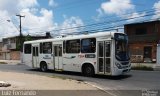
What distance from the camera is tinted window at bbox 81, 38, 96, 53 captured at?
Result: 19377 millimetres

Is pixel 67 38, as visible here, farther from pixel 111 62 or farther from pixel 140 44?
pixel 140 44

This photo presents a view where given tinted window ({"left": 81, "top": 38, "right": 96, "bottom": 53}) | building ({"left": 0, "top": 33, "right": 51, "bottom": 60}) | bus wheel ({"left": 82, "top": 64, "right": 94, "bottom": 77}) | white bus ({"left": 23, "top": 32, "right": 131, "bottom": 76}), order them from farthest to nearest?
building ({"left": 0, "top": 33, "right": 51, "bottom": 60}) → bus wheel ({"left": 82, "top": 64, "right": 94, "bottom": 77}) → tinted window ({"left": 81, "top": 38, "right": 96, "bottom": 53}) → white bus ({"left": 23, "top": 32, "right": 131, "bottom": 76})

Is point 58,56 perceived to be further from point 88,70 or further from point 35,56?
point 35,56

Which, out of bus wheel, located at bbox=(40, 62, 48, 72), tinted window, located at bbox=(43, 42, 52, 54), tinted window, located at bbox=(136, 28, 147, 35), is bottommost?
bus wheel, located at bbox=(40, 62, 48, 72)

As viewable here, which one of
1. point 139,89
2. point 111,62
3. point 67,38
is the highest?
point 67,38

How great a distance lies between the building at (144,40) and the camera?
1764 inches

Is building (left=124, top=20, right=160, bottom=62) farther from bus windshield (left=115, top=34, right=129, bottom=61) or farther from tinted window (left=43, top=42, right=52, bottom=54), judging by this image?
bus windshield (left=115, top=34, right=129, bottom=61)

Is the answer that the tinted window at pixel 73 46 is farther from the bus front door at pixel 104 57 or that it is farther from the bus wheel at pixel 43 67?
the bus wheel at pixel 43 67

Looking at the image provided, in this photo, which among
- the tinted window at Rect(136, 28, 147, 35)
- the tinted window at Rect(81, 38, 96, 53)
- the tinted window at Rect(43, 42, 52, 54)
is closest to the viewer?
the tinted window at Rect(81, 38, 96, 53)

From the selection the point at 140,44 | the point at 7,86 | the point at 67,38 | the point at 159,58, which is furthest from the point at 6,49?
the point at 7,86

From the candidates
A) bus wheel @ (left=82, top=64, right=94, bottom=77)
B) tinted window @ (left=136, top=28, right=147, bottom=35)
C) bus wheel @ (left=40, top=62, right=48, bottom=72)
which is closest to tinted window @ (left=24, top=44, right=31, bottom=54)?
bus wheel @ (left=40, top=62, right=48, bottom=72)

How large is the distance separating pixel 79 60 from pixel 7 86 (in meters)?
8.09

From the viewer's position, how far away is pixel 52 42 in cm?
2344

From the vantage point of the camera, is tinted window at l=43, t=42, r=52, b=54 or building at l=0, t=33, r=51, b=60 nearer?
tinted window at l=43, t=42, r=52, b=54
